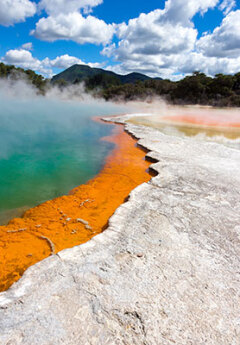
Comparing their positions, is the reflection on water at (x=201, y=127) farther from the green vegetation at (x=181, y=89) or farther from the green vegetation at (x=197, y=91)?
the green vegetation at (x=181, y=89)

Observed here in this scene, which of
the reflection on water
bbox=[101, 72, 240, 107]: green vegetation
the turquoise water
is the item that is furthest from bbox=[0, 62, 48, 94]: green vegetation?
the turquoise water

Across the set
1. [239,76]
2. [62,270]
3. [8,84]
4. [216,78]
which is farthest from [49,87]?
[62,270]

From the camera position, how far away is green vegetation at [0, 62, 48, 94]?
42.5 m

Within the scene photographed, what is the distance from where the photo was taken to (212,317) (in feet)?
5.75

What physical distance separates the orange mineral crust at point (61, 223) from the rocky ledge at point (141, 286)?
53 centimetres

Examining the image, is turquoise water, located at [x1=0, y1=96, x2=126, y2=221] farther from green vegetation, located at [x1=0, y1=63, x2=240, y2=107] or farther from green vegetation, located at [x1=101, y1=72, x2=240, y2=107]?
green vegetation, located at [x1=0, y1=63, x2=240, y2=107]

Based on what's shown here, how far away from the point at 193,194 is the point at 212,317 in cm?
229

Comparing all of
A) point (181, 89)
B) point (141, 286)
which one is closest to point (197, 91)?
point (181, 89)

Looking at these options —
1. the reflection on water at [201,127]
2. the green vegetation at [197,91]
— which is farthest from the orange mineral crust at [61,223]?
the green vegetation at [197,91]

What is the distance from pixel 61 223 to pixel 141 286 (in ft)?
6.21

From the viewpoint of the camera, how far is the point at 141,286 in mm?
1995

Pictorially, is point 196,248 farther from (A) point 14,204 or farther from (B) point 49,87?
(B) point 49,87

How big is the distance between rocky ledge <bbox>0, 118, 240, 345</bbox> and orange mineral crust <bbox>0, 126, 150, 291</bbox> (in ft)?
1.74

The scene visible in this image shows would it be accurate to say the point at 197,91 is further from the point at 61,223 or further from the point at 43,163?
the point at 61,223
